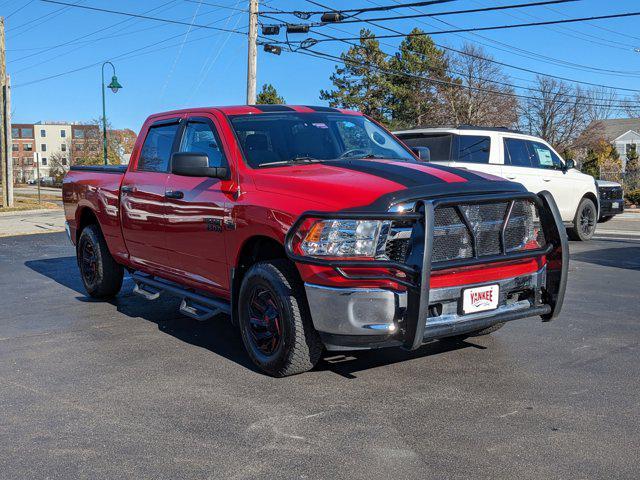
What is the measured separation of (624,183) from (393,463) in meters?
28.4

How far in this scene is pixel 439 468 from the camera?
339 centimetres

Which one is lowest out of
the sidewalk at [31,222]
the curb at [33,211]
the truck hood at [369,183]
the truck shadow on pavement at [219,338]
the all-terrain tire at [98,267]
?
the curb at [33,211]

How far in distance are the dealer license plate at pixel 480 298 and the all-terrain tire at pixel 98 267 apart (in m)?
4.53

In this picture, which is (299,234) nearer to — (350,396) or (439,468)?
(350,396)

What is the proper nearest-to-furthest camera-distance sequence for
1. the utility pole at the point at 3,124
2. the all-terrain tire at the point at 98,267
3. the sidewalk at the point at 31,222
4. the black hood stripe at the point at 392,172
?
the black hood stripe at the point at 392,172, the all-terrain tire at the point at 98,267, the sidewalk at the point at 31,222, the utility pole at the point at 3,124

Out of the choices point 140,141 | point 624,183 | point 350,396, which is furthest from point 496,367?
point 624,183

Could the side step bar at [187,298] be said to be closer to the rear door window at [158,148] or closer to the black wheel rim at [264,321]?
the black wheel rim at [264,321]

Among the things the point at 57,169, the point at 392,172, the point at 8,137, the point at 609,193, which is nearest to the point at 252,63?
the point at 8,137

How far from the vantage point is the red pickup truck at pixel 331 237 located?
167 inches

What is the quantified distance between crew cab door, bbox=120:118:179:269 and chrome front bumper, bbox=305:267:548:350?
229 centimetres

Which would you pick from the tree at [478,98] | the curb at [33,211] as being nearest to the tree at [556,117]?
the tree at [478,98]

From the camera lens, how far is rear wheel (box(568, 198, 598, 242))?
13.6m

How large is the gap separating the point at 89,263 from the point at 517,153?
7.81 meters

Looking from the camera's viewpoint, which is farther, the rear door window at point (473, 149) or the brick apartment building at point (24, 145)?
the brick apartment building at point (24, 145)
